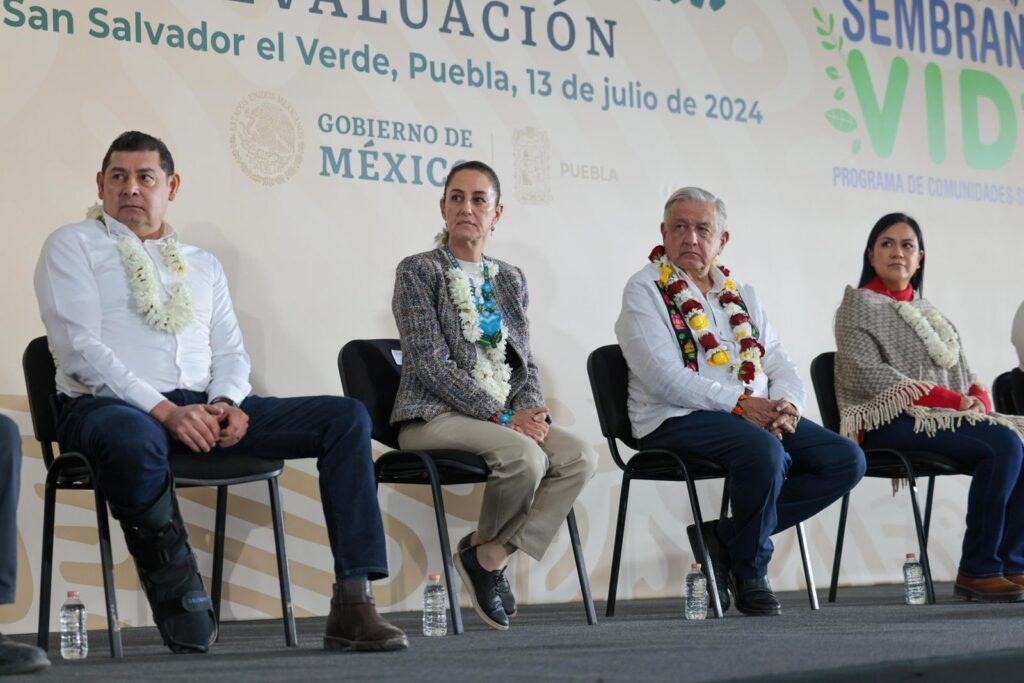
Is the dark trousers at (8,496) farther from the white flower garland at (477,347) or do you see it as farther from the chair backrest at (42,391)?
the white flower garland at (477,347)

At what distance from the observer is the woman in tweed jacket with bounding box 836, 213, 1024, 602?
4.20 m

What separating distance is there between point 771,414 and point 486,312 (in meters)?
0.90

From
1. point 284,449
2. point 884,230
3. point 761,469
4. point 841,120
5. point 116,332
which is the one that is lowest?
point 761,469

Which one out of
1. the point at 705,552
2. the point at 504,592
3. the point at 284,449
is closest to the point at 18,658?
the point at 284,449

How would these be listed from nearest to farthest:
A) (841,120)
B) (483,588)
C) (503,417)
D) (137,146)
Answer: (137,146) < (483,588) < (503,417) < (841,120)

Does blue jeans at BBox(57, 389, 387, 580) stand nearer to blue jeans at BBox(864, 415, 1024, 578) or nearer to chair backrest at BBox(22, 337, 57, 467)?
chair backrest at BBox(22, 337, 57, 467)

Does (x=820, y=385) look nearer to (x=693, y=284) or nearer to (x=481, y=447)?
(x=693, y=284)

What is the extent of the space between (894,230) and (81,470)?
9.66ft

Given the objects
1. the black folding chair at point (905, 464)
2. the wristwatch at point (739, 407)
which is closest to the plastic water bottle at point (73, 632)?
the wristwatch at point (739, 407)

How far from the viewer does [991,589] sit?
4.12 meters

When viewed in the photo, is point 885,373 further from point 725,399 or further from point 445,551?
point 445,551

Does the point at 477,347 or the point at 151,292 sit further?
the point at 477,347

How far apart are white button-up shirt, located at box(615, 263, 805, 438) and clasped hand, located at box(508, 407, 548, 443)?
418 mm

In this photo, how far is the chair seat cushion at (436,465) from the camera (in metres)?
3.55
